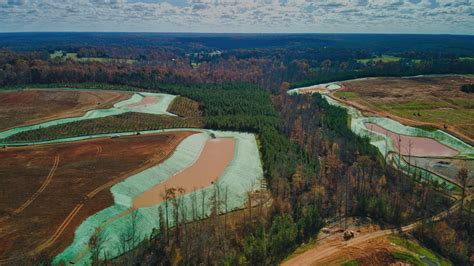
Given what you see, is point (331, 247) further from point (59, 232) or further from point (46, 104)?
point (46, 104)

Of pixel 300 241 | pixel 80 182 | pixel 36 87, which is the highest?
pixel 36 87

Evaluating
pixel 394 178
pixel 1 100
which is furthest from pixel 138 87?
pixel 394 178

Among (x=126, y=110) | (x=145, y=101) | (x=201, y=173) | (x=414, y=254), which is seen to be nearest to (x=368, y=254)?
(x=414, y=254)


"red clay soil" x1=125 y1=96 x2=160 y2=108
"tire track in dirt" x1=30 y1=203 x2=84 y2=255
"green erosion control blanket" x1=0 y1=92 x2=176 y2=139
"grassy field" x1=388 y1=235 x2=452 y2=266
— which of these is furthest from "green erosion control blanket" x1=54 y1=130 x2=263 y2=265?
"red clay soil" x1=125 y1=96 x2=160 y2=108

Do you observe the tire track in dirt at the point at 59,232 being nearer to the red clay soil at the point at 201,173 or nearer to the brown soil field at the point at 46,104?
the red clay soil at the point at 201,173

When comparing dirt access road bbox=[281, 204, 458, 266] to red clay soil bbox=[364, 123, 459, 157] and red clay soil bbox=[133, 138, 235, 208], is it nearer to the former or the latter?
red clay soil bbox=[133, 138, 235, 208]

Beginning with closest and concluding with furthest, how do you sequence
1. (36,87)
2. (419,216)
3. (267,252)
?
(267,252)
(419,216)
(36,87)

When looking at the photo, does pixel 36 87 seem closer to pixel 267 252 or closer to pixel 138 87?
pixel 138 87
